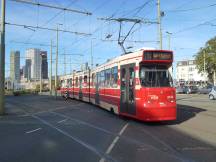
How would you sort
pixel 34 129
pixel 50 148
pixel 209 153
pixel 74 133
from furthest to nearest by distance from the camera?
pixel 34 129
pixel 74 133
pixel 50 148
pixel 209 153

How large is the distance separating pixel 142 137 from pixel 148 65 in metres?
4.66

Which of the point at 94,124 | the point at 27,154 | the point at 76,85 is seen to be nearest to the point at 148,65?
the point at 94,124

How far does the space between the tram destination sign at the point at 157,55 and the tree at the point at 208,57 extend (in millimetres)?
73715

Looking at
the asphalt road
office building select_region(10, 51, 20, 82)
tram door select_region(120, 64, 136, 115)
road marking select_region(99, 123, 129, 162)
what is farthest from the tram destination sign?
office building select_region(10, 51, 20, 82)

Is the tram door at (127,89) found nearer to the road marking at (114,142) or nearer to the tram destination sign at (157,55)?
the tram destination sign at (157,55)

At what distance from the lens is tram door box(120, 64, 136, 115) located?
16.7m

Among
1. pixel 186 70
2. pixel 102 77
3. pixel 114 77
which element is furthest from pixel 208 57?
pixel 114 77

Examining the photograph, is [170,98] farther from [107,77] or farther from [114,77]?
[107,77]

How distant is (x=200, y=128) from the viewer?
14.4m

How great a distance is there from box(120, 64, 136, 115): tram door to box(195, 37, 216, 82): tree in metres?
72.9

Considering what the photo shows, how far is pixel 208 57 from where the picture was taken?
8931cm

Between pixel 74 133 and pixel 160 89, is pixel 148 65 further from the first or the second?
pixel 74 133

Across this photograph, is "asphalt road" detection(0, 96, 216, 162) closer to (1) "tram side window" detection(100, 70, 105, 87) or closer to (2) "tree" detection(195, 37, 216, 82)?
(1) "tram side window" detection(100, 70, 105, 87)

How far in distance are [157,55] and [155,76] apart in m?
0.95
